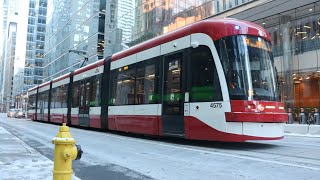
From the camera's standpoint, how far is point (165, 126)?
12.6 m

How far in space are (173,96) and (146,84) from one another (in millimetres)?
1997

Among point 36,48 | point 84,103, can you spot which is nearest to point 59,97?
point 84,103

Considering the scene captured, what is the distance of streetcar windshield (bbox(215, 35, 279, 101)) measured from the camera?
34.3ft

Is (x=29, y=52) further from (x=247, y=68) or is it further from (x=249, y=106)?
(x=249, y=106)

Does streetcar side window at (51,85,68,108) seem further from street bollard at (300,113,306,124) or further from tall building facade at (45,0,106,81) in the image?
tall building facade at (45,0,106,81)

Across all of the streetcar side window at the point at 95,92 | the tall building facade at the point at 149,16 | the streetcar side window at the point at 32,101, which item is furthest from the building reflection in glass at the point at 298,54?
the streetcar side window at the point at 32,101

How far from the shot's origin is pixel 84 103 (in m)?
21.2

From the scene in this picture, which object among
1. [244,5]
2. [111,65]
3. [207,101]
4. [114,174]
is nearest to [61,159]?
[114,174]

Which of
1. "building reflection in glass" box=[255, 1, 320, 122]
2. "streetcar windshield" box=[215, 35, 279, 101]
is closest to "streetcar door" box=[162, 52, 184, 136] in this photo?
"streetcar windshield" box=[215, 35, 279, 101]

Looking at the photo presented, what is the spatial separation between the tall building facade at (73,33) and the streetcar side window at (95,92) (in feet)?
140

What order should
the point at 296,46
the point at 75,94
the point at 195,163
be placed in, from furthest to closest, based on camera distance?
1. the point at 296,46
2. the point at 75,94
3. the point at 195,163

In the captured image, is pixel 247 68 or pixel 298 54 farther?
pixel 298 54

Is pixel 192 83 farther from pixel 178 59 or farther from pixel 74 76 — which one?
pixel 74 76

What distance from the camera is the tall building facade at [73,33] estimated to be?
6469cm
